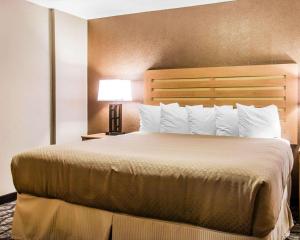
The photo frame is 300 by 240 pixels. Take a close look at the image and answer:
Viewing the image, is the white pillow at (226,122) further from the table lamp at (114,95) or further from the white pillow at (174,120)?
the table lamp at (114,95)

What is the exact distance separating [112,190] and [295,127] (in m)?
2.33

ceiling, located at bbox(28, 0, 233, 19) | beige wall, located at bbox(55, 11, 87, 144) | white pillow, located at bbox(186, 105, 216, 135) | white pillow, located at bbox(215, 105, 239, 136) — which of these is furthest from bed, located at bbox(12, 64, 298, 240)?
ceiling, located at bbox(28, 0, 233, 19)

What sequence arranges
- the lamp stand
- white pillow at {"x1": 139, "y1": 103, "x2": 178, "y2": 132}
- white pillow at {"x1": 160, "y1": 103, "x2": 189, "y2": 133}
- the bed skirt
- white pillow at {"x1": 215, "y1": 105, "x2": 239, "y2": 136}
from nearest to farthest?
1. the bed skirt
2. white pillow at {"x1": 215, "y1": 105, "x2": 239, "y2": 136}
3. white pillow at {"x1": 160, "y1": 103, "x2": 189, "y2": 133}
4. white pillow at {"x1": 139, "y1": 103, "x2": 178, "y2": 132}
5. the lamp stand

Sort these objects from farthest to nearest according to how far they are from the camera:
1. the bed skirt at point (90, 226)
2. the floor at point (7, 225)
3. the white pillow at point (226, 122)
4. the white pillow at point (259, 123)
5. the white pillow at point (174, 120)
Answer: the white pillow at point (174, 120), the white pillow at point (226, 122), the white pillow at point (259, 123), the floor at point (7, 225), the bed skirt at point (90, 226)

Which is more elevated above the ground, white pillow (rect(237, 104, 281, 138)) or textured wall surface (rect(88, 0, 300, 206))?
textured wall surface (rect(88, 0, 300, 206))

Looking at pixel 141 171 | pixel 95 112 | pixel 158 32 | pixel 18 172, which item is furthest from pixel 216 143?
pixel 95 112

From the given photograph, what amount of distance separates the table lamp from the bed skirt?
203 centimetres

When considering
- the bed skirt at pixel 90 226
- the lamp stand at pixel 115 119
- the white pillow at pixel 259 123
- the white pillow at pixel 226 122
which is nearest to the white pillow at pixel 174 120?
the white pillow at pixel 226 122

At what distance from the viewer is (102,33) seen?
4.88 meters

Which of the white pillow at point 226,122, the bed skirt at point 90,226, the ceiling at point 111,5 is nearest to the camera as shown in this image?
the bed skirt at point 90,226

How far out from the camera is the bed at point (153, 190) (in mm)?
1964

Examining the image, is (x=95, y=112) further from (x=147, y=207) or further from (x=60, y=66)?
(x=147, y=207)

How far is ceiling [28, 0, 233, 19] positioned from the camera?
4148 mm

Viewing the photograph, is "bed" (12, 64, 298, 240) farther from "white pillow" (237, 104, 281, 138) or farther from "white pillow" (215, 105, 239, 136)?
"white pillow" (215, 105, 239, 136)
